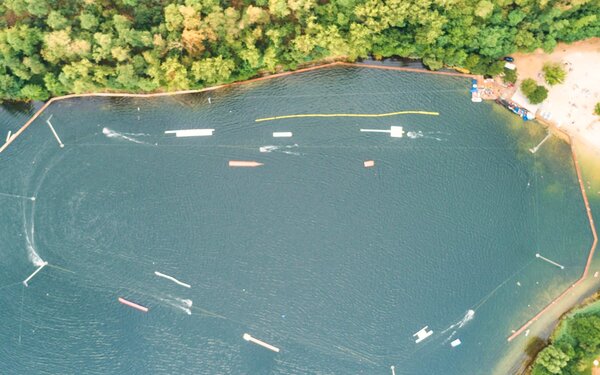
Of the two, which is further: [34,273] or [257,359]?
Result: [34,273]

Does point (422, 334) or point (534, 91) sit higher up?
point (534, 91)

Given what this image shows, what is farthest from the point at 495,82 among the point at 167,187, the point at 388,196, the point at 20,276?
the point at 20,276

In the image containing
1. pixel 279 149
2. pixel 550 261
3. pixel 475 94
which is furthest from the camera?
pixel 475 94

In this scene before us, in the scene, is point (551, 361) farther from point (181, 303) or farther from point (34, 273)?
point (34, 273)

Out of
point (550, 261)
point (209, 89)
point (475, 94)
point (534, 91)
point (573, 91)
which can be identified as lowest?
point (550, 261)

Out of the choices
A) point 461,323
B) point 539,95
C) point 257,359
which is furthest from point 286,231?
point 539,95

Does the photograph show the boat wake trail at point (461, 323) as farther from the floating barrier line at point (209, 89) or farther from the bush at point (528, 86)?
the floating barrier line at point (209, 89)
